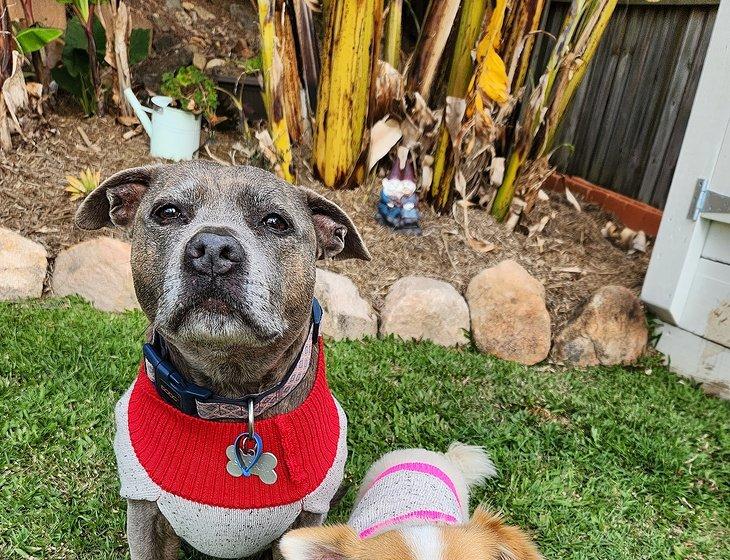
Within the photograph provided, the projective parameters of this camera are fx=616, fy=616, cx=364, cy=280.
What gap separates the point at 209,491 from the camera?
1679 millimetres

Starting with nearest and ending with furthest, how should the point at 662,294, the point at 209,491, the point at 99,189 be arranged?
1. the point at 209,491
2. the point at 99,189
3. the point at 662,294

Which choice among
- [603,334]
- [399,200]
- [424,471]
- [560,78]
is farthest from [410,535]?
[560,78]

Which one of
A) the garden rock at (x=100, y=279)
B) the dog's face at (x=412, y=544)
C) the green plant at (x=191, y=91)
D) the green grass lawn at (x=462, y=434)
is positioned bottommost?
the green grass lawn at (x=462, y=434)

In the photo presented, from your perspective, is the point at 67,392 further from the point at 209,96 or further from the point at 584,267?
the point at 584,267

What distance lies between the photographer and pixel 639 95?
4969 mm

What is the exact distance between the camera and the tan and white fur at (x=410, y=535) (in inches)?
58.9

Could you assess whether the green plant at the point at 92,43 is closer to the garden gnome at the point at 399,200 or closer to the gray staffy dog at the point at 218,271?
the garden gnome at the point at 399,200

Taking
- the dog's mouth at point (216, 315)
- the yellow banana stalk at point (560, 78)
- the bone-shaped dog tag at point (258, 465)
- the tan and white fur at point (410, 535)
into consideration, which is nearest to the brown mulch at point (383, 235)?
the yellow banana stalk at point (560, 78)

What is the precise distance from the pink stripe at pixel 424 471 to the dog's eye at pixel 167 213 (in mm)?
1132

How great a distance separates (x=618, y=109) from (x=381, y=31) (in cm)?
242

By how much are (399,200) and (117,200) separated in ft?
7.44

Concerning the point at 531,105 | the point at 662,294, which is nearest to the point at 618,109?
the point at 531,105

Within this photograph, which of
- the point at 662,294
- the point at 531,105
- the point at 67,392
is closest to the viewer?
the point at 67,392

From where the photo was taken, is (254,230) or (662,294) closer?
(254,230)
